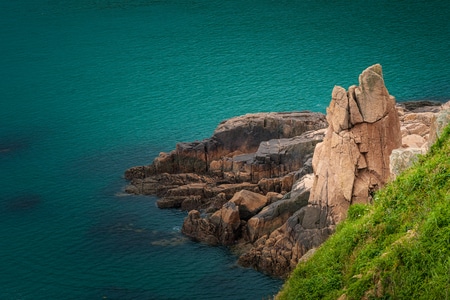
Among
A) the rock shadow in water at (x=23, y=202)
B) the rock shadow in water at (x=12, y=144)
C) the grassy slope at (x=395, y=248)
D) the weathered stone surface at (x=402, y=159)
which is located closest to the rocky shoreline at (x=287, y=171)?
the weathered stone surface at (x=402, y=159)

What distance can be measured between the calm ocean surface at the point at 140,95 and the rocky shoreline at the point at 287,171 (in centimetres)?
175

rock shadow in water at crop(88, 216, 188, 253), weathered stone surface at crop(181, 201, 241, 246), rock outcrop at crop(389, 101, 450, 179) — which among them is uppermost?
rock outcrop at crop(389, 101, 450, 179)

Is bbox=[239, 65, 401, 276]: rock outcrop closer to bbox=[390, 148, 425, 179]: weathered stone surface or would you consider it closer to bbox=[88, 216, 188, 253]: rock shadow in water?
bbox=[88, 216, 188, 253]: rock shadow in water

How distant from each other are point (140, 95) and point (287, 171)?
119 ft

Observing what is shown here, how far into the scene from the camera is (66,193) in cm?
7538

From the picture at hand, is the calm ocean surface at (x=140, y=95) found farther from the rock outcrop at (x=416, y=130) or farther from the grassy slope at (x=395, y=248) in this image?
the grassy slope at (x=395, y=248)

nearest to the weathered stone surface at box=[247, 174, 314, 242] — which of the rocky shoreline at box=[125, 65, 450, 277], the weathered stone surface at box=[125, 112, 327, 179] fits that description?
the rocky shoreline at box=[125, 65, 450, 277]

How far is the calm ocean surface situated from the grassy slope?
17.4 metres

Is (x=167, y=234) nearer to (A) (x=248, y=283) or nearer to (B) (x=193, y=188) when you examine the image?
(B) (x=193, y=188)

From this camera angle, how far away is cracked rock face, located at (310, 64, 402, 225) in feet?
176

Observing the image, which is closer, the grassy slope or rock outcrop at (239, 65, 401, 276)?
the grassy slope

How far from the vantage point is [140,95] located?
101000mm

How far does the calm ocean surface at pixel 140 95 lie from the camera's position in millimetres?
61062

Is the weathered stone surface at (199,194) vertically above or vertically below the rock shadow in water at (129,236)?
above
